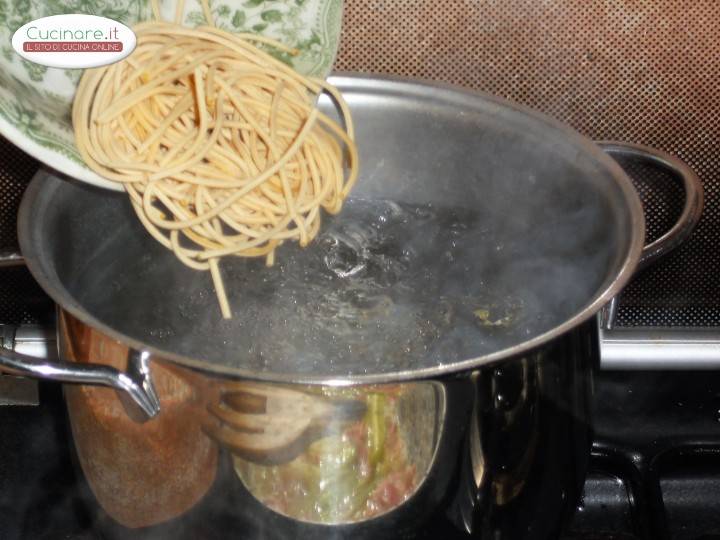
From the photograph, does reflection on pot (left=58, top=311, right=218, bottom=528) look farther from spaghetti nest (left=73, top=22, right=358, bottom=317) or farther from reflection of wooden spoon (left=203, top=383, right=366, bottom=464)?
spaghetti nest (left=73, top=22, right=358, bottom=317)

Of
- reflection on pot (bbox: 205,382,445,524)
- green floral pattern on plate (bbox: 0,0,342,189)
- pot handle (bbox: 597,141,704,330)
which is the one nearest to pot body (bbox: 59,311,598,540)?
reflection on pot (bbox: 205,382,445,524)

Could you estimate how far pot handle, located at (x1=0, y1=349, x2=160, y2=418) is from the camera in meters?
0.76

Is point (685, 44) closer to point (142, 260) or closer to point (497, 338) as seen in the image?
point (497, 338)

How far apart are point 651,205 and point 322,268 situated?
0.44 m

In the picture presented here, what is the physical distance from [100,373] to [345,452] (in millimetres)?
194

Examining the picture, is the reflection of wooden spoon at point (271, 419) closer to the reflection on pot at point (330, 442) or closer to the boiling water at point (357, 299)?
the reflection on pot at point (330, 442)

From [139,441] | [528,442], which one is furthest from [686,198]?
[139,441]

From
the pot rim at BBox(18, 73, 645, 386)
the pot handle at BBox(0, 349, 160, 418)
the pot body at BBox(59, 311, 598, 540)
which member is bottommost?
the pot body at BBox(59, 311, 598, 540)

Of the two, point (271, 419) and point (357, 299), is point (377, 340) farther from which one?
point (271, 419)

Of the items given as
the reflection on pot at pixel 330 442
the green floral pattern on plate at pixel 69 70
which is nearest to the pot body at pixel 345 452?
the reflection on pot at pixel 330 442

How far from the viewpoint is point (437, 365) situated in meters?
0.88

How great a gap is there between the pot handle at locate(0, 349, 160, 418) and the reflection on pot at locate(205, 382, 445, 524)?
2.2 inches

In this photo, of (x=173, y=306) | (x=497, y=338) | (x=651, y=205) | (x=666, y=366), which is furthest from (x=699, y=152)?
(x=173, y=306)

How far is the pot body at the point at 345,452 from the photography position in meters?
0.76
